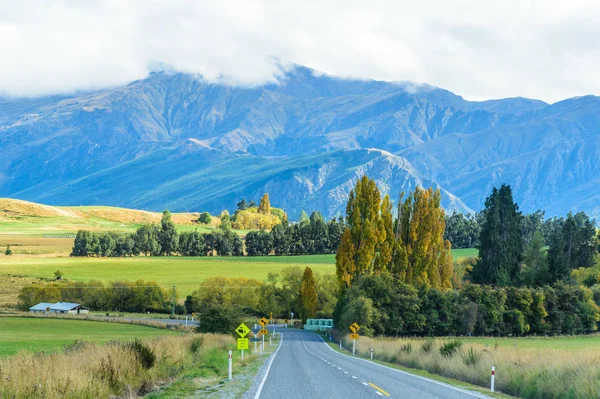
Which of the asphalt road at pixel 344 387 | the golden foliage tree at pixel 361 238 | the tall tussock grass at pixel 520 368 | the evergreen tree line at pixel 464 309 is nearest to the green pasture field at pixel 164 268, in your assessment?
the golden foliage tree at pixel 361 238

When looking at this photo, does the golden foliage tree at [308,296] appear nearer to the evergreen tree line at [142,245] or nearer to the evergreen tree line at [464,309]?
the evergreen tree line at [464,309]

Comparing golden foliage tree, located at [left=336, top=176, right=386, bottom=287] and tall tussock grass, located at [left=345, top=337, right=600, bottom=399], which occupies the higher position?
golden foliage tree, located at [left=336, top=176, right=386, bottom=287]

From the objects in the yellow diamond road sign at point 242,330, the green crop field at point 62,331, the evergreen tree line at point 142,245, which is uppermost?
the evergreen tree line at point 142,245

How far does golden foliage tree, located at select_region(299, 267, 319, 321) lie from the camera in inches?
4594

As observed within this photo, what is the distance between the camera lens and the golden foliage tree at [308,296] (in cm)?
11669

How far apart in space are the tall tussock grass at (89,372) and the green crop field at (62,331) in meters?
34.0

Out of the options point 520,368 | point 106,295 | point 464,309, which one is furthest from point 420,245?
A: point 106,295

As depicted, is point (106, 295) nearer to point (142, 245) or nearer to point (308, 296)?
point (308, 296)

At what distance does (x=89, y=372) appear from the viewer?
21531 mm

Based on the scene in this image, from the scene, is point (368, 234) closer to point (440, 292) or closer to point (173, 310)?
point (440, 292)

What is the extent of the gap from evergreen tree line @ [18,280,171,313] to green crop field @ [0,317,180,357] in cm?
3053

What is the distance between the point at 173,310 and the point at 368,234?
55.1 meters

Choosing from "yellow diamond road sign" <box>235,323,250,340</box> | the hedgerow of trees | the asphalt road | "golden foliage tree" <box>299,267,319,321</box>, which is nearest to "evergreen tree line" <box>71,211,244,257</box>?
"golden foliage tree" <box>299,267,319,321</box>

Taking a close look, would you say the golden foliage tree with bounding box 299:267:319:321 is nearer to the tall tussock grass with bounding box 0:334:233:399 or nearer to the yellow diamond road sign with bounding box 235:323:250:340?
the yellow diamond road sign with bounding box 235:323:250:340
